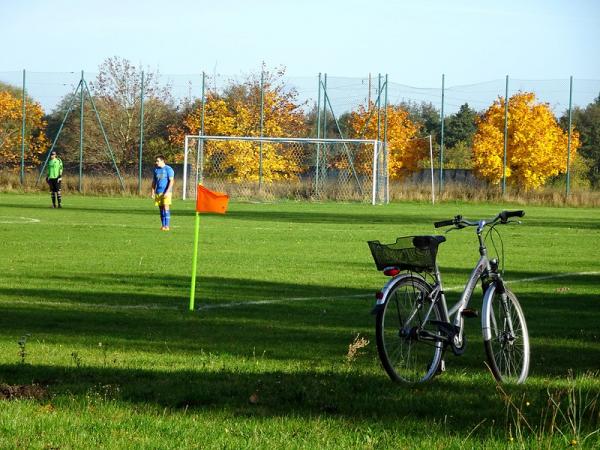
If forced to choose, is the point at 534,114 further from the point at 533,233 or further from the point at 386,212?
the point at 533,233

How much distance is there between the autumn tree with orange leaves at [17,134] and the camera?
65.1m

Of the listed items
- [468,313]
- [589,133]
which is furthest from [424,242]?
[589,133]

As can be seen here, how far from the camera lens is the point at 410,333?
8727 millimetres

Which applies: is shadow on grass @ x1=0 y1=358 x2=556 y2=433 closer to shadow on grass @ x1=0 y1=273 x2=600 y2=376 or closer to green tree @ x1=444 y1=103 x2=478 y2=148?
shadow on grass @ x1=0 y1=273 x2=600 y2=376

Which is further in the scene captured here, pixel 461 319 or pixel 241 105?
pixel 241 105

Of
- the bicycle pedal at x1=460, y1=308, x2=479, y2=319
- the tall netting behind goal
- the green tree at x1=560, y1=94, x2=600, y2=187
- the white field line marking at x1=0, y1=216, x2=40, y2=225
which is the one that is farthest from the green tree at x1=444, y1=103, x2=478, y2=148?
the bicycle pedal at x1=460, y1=308, x2=479, y2=319

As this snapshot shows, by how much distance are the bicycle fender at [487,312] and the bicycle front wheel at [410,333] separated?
0.32 meters

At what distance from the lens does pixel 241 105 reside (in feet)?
219

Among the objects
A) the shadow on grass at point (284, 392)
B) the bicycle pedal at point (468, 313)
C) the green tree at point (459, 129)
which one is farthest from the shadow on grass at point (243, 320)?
the green tree at point (459, 129)

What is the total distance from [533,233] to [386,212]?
1343cm

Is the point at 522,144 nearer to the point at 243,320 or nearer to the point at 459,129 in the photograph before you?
the point at 459,129

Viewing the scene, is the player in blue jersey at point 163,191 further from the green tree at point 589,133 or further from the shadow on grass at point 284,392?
the green tree at point 589,133

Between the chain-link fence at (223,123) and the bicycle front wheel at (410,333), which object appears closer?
the bicycle front wheel at (410,333)

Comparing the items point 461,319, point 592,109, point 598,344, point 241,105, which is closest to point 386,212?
point 241,105
